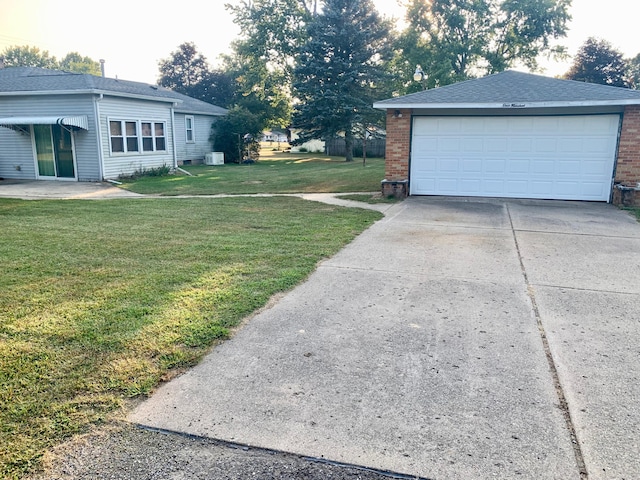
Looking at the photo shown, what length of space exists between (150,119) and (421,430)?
18.4 metres

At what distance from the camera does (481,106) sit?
1156 cm

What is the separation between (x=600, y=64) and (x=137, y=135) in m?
33.4

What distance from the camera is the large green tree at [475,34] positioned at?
31.9 metres

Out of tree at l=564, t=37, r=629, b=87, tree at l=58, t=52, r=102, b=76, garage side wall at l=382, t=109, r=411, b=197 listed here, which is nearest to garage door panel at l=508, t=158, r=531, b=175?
garage side wall at l=382, t=109, r=411, b=197

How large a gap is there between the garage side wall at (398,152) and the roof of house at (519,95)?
43cm

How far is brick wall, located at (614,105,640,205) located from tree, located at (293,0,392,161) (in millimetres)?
16801

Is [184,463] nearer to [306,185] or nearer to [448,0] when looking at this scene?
[306,185]

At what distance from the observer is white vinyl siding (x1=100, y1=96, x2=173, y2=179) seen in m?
16.7

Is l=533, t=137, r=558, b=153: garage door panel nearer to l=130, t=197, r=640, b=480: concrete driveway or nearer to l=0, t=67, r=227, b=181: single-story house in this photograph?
l=130, t=197, r=640, b=480: concrete driveway

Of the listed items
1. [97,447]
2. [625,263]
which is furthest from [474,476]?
[625,263]

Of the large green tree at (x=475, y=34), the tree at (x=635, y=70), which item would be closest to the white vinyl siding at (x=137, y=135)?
the large green tree at (x=475, y=34)

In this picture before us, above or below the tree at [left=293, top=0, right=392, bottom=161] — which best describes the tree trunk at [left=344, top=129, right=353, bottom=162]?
below

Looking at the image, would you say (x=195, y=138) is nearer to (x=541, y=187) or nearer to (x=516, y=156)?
(x=516, y=156)

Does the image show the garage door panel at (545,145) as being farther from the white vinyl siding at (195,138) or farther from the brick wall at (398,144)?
the white vinyl siding at (195,138)
